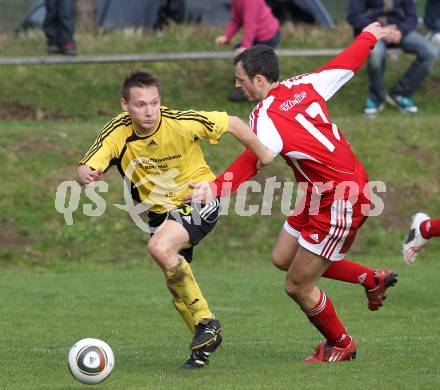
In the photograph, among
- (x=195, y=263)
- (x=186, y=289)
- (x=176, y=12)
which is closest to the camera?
(x=186, y=289)

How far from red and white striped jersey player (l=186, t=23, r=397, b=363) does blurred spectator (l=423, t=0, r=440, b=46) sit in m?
10.9

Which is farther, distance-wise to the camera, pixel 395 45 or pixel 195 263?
pixel 395 45

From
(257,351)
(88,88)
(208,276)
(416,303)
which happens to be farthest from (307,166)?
(88,88)

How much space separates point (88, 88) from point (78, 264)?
4986 mm

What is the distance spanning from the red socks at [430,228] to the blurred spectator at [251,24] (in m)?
7.36

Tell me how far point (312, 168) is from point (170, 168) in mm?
980

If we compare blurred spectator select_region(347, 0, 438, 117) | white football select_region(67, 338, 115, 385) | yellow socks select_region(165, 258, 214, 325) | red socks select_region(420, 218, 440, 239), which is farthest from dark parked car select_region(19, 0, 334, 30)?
white football select_region(67, 338, 115, 385)

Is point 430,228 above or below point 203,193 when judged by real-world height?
below

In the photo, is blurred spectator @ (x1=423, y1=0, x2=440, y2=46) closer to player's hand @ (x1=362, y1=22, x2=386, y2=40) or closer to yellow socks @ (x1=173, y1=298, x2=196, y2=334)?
player's hand @ (x1=362, y1=22, x2=386, y2=40)

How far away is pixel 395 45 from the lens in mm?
17312

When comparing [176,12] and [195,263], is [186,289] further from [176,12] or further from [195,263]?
[176,12]

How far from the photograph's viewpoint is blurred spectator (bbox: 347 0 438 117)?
1648cm

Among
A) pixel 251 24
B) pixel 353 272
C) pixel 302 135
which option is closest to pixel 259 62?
pixel 302 135

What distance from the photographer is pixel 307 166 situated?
7.84 m
